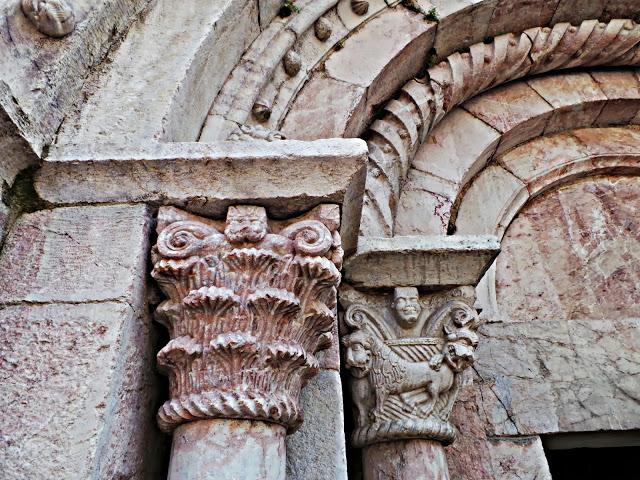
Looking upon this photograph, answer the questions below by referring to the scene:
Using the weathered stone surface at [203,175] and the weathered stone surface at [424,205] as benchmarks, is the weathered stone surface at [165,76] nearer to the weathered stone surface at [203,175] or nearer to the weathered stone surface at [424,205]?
the weathered stone surface at [203,175]

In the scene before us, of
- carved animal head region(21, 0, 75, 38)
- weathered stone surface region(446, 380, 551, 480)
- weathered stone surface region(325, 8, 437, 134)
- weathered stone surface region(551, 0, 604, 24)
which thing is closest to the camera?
carved animal head region(21, 0, 75, 38)

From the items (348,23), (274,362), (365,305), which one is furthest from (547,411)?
(348,23)

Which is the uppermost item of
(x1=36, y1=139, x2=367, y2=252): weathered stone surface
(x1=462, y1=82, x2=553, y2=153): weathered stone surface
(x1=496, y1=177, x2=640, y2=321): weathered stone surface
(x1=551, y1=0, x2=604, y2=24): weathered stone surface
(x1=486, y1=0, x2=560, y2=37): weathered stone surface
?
(x1=551, y1=0, x2=604, y2=24): weathered stone surface

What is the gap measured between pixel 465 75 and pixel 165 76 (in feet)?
6.06

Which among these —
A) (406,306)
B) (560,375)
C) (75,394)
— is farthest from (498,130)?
(75,394)

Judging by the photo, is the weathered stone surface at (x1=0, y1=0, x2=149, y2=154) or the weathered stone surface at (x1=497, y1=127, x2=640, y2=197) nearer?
the weathered stone surface at (x1=0, y1=0, x2=149, y2=154)

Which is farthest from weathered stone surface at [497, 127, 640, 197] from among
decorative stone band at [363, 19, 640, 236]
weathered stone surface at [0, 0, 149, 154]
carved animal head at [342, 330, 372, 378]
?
weathered stone surface at [0, 0, 149, 154]

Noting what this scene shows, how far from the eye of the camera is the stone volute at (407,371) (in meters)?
2.22

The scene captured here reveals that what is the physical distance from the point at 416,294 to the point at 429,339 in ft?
0.64

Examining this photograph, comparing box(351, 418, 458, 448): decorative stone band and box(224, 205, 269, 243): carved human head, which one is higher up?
box(224, 205, 269, 243): carved human head

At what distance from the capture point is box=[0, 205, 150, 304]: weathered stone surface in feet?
5.15

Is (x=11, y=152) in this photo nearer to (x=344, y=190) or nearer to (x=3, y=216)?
(x=3, y=216)

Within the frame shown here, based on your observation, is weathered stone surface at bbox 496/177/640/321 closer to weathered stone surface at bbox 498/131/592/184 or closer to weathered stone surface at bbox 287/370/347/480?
weathered stone surface at bbox 498/131/592/184

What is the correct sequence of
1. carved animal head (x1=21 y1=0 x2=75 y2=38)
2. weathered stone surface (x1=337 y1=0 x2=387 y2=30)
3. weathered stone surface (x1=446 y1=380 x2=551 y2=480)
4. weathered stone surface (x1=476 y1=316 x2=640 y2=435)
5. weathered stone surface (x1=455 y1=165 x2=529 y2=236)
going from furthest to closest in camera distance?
weathered stone surface (x1=455 y1=165 x2=529 y2=236) → weathered stone surface (x1=337 y1=0 x2=387 y2=30) → weathered stone surface (x1=476 y1=316 x2=640 y2=435) → weathered stone surface (x1=446 y1=380 x2=551 y2=480) → carved animal head (x1=21 y1=0 x2=75 y2=38)
